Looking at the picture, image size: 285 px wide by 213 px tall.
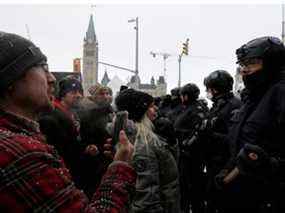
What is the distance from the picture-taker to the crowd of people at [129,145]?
70.1 inches

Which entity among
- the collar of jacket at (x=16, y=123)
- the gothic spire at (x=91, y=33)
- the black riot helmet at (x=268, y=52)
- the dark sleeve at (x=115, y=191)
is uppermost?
the black riot helmet at (x=268, y=52)

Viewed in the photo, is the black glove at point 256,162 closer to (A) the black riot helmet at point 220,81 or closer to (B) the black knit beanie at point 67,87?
(A) the black riot helmet at point 220,81

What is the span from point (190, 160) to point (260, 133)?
173 inches

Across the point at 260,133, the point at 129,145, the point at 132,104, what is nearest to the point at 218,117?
the point at 132,104

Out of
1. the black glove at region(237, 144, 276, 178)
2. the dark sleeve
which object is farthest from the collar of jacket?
the black glove at region(237, 144, 276, 178)

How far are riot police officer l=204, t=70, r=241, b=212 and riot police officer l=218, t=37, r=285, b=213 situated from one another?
1898mm

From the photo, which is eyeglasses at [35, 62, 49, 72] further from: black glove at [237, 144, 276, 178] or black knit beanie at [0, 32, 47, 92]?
black glove at [237, 144, 276, 178]

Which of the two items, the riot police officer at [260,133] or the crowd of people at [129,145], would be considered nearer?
the crowd of people at [129,145]

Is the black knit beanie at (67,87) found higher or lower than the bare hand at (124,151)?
lower

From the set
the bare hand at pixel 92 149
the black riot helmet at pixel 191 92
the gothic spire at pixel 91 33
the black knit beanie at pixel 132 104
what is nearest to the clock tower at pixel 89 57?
the gothic spire at pixel 91 33

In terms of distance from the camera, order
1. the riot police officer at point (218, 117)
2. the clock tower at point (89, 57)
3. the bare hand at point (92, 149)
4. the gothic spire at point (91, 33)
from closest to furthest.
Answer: the bare hand at point (92, 149)
the riot police officer at point (218, 117)
the gothic spire at point (91, 33)
the clock tower at point (89, 57)

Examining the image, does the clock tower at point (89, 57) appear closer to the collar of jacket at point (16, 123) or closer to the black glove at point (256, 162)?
the black glove at point (256, 162)

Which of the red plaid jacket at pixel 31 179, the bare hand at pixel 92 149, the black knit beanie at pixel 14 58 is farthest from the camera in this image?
the bare hand at pixel 92 149

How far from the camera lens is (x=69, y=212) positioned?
5.79 ft
